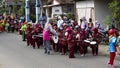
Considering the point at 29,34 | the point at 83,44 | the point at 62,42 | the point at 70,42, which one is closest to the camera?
the point at 70,42

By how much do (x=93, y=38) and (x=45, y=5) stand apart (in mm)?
30485

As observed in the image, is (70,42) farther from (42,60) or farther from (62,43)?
(42,60)

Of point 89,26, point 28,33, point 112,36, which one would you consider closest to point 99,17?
point 89,26

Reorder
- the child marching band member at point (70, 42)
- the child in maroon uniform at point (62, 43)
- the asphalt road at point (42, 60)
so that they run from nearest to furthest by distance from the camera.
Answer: the asphalt road at point (42, 60) < the child marching band member at point (70, 42) < the child in maroon uniform at point (62, 43)

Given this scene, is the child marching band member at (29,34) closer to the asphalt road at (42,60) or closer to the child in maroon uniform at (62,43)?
the asphalt road at (42,60)

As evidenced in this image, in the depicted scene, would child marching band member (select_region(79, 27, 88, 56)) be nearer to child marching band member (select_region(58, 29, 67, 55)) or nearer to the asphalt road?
the asphalt road

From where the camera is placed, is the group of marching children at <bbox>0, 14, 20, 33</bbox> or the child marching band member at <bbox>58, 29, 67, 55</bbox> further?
the group of marching children at <bbox>0, 14, 20, 33</bbox>

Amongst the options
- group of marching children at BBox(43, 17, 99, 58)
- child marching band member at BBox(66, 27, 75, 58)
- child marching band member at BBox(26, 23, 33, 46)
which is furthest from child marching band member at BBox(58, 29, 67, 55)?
child marching band member at BBox(26, 23, 33, 46)

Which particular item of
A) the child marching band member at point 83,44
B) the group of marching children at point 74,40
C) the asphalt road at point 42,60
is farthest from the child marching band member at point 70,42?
the child marching band member at point 83,44

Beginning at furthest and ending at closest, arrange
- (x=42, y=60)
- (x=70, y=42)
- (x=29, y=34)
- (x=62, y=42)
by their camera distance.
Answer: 1. (x=29, y=34)
2. (x=62, y=42)
3. (x=70, y=42)
4. (x=42, y=60)

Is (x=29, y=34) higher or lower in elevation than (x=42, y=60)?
higher

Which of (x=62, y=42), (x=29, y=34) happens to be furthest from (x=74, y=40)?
(x=29, y=34)

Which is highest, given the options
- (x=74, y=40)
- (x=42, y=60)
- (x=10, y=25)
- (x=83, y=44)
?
(x=74, y=40)

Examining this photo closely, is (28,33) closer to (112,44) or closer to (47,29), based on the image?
(47,29)
